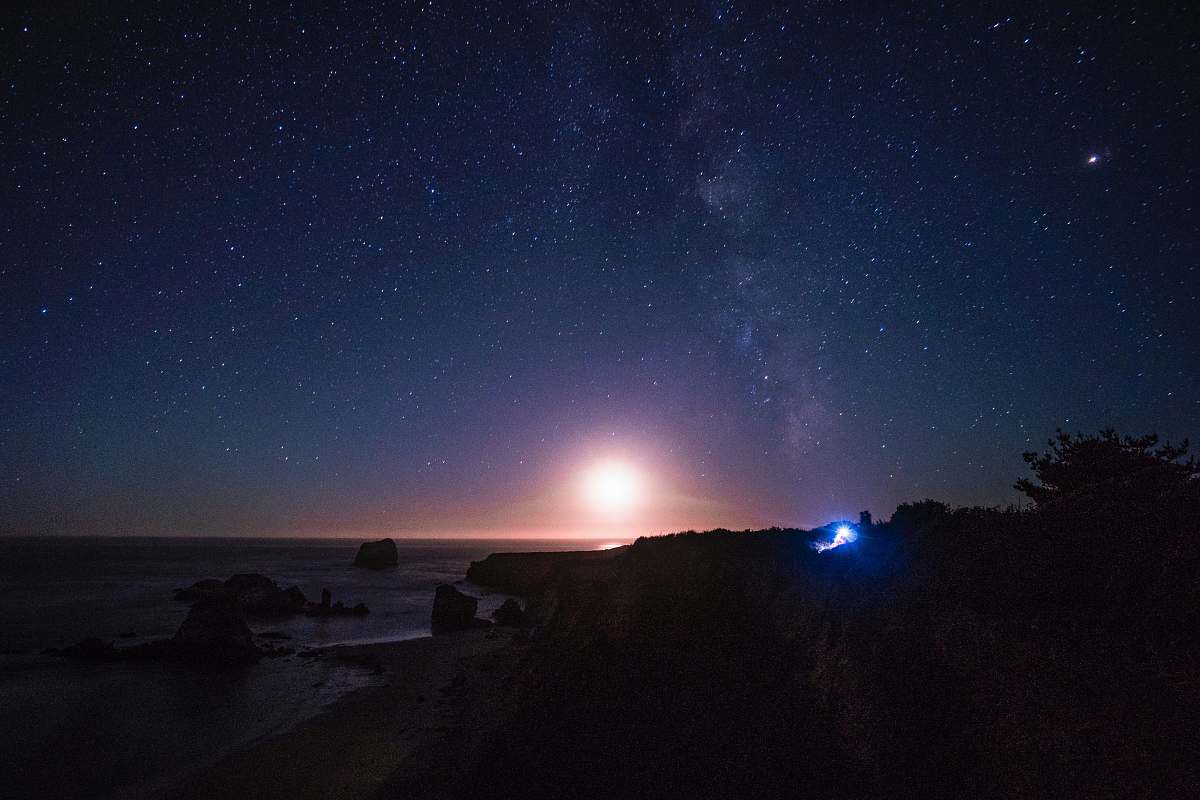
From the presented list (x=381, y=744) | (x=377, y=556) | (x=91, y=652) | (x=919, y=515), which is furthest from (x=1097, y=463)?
(x=377, y=556)

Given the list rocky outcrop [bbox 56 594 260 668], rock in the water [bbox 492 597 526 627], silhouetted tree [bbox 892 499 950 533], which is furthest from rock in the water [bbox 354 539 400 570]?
silhouetted tree [bbox 892 499 950 533]

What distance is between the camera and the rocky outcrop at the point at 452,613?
4122 centimetres

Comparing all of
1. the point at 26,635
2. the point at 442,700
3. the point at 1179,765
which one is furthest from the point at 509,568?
the point at 1179,765

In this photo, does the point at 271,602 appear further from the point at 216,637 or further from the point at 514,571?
the point at 514,571

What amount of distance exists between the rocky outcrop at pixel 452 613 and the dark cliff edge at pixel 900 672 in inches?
1015

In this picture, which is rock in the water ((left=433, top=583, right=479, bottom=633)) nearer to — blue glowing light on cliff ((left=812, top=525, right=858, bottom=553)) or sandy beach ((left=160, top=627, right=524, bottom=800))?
sandy beach ((left=160, top=627, right=524, bottom=800))

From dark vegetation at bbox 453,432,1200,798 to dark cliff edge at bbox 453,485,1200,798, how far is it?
0.10ft

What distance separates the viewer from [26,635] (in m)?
38.2

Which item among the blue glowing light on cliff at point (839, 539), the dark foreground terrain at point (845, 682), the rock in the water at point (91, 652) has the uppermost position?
the blue glowing light on cliff at point (839, 539)

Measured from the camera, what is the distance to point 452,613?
4166cm

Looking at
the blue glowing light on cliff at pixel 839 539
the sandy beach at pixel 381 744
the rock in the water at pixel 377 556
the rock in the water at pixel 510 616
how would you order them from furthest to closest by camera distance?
the rock in the water at pixel 377 556, the rock in the water at pixel 510 616, the blue glowing light on cliff at pixel 839 539, the sandy beach at pixel 381 744

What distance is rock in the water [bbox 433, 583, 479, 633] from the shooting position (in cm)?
4122

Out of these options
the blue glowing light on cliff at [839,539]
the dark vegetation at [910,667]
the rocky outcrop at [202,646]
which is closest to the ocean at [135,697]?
the rocky outcrop at [202,646]

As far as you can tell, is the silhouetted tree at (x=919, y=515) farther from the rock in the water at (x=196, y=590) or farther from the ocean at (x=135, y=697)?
the rock in the water at (x=196, y=590)
